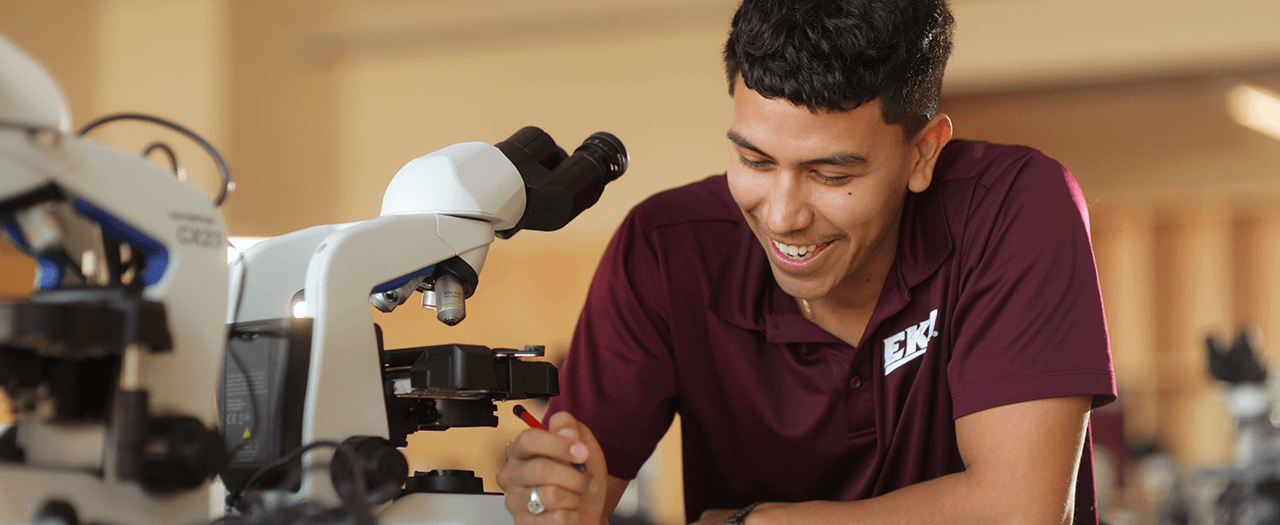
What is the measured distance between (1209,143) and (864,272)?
4784 mm

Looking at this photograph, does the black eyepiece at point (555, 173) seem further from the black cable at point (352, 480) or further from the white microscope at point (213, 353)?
the black cable at point (352, 480)

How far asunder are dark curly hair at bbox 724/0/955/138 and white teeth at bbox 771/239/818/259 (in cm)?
17

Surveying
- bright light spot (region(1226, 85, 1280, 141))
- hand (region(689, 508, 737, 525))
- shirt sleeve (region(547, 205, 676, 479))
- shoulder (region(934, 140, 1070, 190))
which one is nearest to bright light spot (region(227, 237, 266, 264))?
shirt sleeve (region(547, 205, 676, 479))

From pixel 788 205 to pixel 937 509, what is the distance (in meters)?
0.36

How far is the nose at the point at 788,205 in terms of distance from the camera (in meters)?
1.14

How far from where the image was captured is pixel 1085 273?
1.11m

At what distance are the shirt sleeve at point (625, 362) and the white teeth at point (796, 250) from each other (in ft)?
0.61

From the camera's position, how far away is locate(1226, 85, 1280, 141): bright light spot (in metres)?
4.57

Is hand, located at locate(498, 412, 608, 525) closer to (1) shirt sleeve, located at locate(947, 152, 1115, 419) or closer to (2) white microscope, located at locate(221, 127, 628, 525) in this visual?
(2) white microscope, located at locate(221, 127, 628, 525)

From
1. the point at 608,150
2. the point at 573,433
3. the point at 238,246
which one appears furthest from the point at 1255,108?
the point at 238,246

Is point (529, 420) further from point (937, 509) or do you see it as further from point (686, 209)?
point (686, 209)

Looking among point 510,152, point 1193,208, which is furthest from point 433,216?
point 1193,208

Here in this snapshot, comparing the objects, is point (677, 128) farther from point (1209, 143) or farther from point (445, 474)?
point (445, 474)

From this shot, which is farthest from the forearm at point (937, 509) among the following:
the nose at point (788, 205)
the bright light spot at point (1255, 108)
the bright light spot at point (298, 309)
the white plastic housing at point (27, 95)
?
the bright light spot at point (1255, 108)
